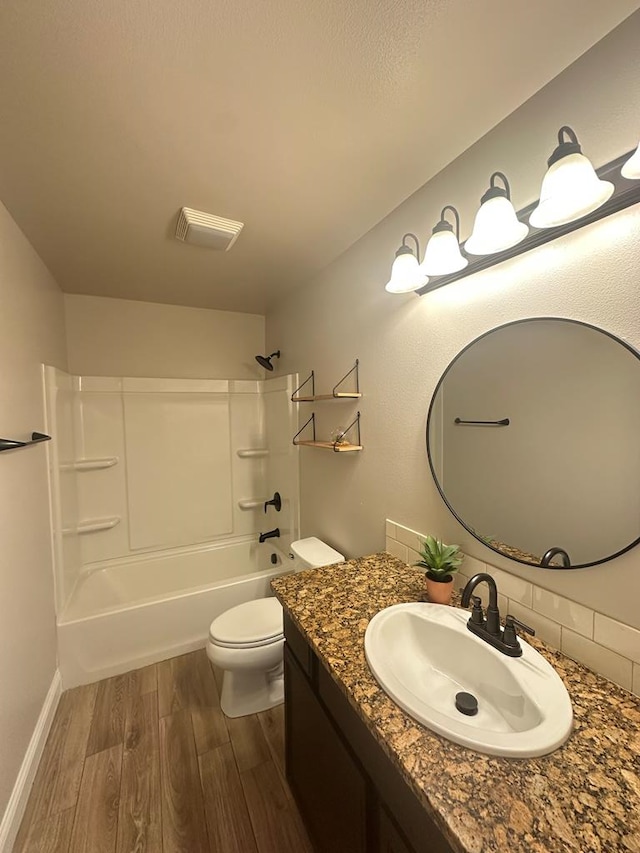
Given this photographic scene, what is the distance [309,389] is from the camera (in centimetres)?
225

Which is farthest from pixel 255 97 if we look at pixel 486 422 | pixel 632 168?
pixel 486 422

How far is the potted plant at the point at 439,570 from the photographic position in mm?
1145

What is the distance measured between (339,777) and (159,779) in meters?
0.99

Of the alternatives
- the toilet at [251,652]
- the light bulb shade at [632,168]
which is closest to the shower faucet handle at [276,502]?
the toilet at [251,652]

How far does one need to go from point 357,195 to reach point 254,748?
2.47 m

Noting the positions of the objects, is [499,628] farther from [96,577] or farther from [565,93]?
[96,577]

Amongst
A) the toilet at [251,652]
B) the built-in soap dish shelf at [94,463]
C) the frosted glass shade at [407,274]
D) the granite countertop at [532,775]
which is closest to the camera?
the granite countertop at [532,775]

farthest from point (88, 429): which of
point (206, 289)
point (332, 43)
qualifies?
point (332, 43)

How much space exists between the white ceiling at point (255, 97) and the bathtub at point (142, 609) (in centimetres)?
211

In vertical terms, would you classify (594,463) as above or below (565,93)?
below

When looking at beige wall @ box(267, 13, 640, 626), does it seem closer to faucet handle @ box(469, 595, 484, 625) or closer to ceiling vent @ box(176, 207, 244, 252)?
faucet handle @ box(469, 595, 484, 625)

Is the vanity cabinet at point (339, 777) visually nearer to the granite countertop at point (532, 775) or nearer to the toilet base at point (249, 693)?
the granite countertop at point (532, 775)

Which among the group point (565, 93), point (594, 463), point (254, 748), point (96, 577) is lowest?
point (254, 748)

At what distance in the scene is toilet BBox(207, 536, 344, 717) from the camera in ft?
5.32
